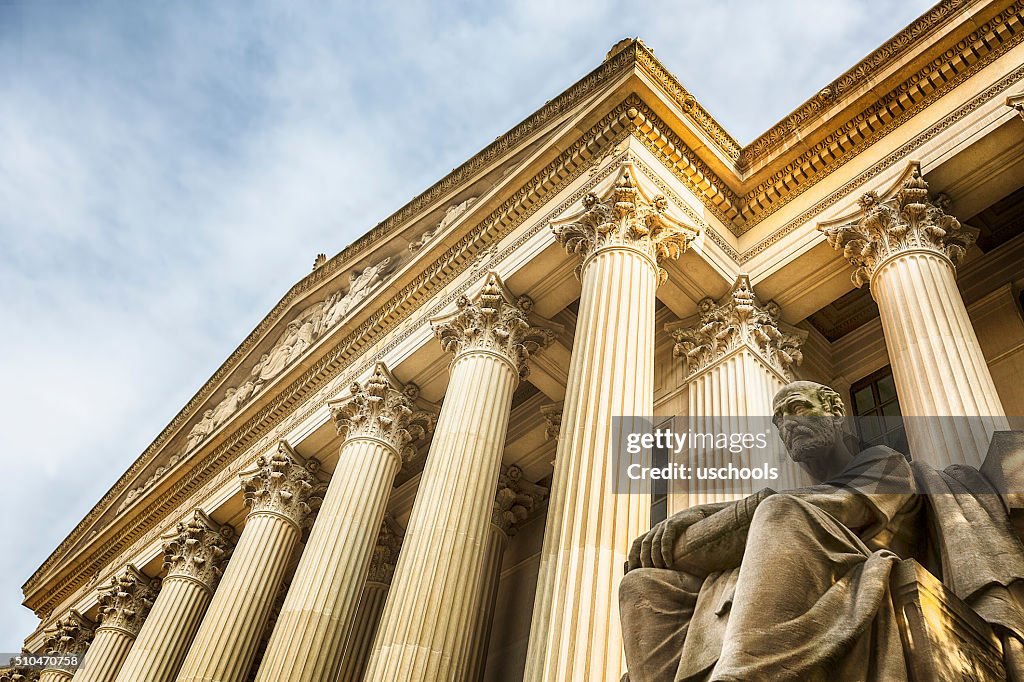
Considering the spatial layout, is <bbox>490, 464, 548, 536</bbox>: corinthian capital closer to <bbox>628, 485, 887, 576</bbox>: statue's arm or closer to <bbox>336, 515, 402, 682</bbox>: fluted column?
<bbox>336, 515, 402, 682</bbox>: fluted column

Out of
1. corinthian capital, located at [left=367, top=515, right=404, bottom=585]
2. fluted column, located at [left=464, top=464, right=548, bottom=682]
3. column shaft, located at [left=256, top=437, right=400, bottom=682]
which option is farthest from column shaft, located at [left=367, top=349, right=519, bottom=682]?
corinthian capital, located at [left=367, top=515, right=404, bottom=585]

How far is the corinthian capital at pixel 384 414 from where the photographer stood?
13.7 m

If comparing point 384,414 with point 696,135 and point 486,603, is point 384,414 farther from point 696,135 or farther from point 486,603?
point 696,135

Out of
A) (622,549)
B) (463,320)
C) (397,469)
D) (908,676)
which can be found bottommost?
(908,676)

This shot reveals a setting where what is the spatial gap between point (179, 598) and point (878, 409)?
43.6 ft

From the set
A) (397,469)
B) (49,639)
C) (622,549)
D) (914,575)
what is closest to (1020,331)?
(622,549)

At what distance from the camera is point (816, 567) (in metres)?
2.98

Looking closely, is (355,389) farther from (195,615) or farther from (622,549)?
(622,549)

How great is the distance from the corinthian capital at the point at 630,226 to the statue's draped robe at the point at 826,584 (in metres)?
6.81

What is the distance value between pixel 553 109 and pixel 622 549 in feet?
29.3

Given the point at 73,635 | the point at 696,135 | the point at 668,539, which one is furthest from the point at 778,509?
the point at 73,635

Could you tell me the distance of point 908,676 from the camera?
2.68 metres

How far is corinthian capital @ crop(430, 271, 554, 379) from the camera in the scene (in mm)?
11812

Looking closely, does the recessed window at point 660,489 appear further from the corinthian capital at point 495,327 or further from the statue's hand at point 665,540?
the statue's hand at point 665,540
